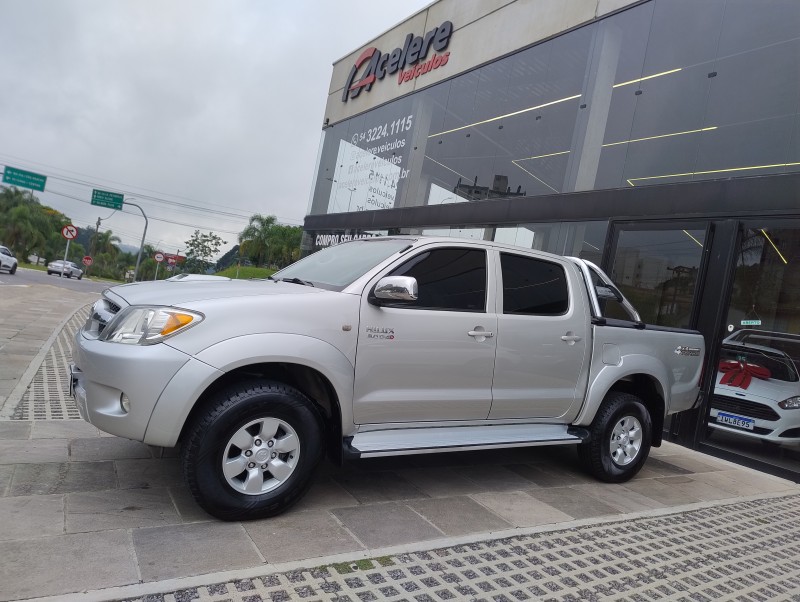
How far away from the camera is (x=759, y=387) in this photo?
6477mm

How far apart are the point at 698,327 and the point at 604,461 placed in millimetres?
2952

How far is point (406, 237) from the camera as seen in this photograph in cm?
426

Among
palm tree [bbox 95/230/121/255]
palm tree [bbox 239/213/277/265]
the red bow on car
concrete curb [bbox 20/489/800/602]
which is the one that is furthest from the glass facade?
palm tree [bbox 95/230/121/255]

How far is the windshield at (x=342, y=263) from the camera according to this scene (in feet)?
12.8

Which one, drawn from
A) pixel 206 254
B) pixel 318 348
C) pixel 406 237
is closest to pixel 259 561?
pixel 318 348

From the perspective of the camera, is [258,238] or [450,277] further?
[258,238]

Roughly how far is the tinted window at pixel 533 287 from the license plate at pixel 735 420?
3.42m

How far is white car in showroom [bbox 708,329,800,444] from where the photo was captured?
620 cm

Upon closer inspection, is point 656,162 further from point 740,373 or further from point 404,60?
point 404,60

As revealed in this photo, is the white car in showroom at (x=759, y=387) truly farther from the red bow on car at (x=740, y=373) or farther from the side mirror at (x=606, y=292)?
the side mirror at (x=606, y=292)

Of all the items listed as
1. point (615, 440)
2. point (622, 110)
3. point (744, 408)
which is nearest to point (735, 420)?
point (744, 408)

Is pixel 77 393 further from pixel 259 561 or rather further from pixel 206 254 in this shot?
pixel 206 254

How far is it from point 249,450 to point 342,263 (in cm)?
154

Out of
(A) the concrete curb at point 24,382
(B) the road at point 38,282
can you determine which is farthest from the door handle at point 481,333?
(B) the road at point 38,282
